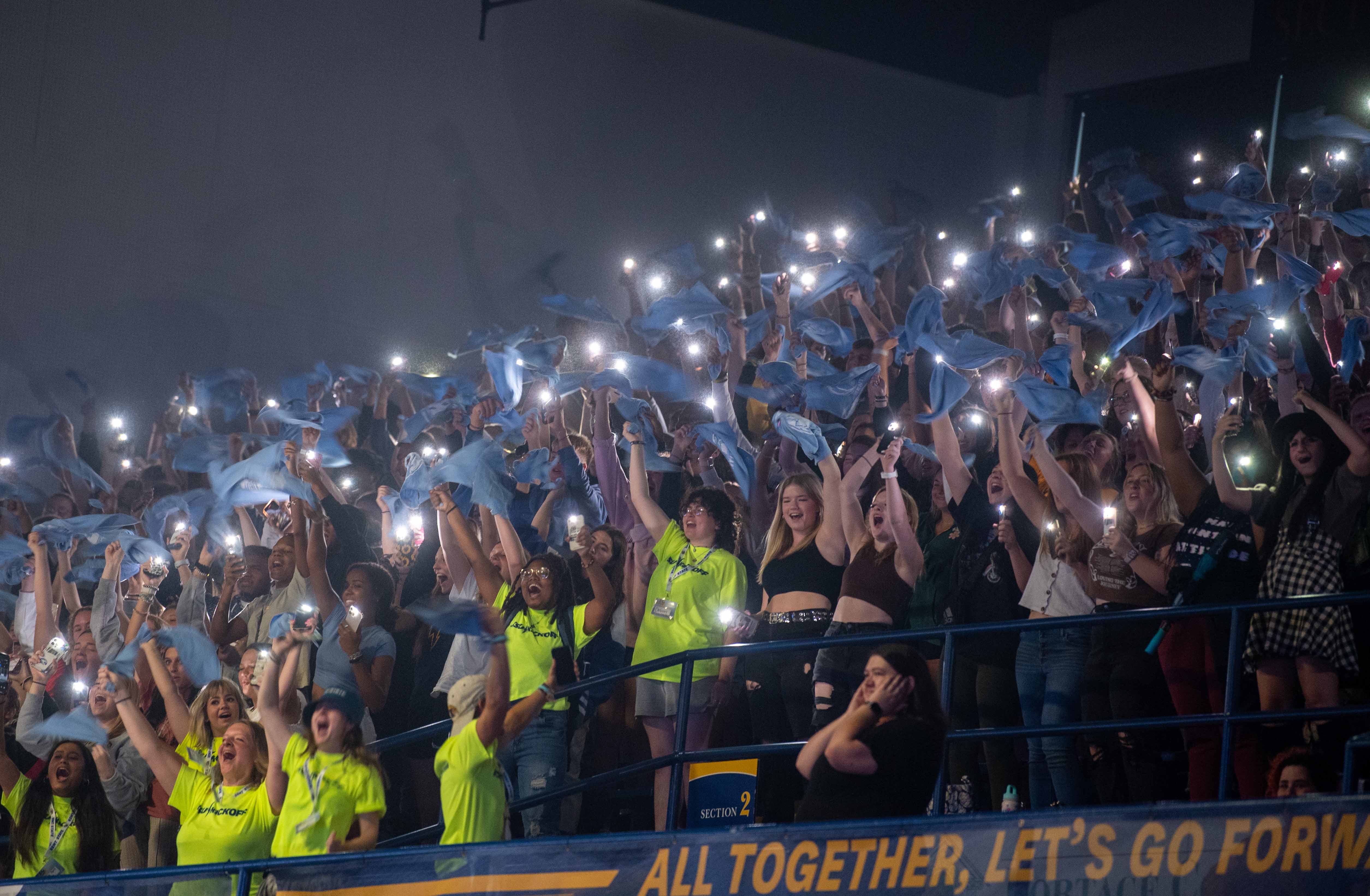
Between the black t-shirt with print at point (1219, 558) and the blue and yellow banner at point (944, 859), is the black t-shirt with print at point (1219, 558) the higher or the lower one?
the higher one

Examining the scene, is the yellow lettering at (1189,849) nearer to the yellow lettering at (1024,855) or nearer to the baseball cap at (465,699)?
the yellow lettering at (1024,855)

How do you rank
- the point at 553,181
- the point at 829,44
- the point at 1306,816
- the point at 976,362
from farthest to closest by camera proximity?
1. the point at 829,44
2. the point at 553,181
3. the point at 976,362
4. the point at 1306,816

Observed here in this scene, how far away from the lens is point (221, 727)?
4902mm

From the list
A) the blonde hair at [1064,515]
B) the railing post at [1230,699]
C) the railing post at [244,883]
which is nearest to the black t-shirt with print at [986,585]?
the blonde hair at [1064,515]

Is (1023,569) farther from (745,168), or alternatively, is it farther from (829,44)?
(829,44)

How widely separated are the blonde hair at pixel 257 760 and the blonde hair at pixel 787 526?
6.12 ft

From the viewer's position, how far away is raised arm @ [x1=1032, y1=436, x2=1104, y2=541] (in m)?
4.42

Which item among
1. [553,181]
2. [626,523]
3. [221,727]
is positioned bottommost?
[221,727]

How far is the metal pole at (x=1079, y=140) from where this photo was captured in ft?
40.7

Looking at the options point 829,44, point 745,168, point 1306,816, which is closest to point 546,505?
point 1306,816

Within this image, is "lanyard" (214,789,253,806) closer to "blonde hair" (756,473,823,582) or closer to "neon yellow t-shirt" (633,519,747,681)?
"neon yellow t-shirt" (633,519,747,681)

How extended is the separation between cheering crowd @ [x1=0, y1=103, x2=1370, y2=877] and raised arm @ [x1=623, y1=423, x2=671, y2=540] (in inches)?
1.3

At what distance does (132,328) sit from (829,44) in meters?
6.78

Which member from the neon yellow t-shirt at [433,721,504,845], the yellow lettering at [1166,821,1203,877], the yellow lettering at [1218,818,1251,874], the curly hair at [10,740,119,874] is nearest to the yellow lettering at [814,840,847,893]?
the yellow lettering at [1166,821,1203,877]
